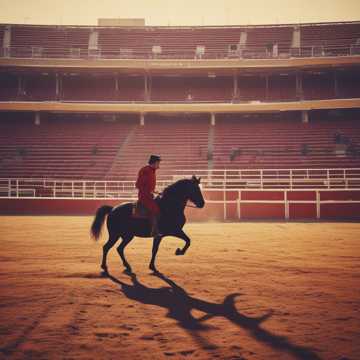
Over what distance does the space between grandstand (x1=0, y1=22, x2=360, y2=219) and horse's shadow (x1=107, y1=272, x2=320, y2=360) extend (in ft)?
51.3

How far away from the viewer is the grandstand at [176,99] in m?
22.8

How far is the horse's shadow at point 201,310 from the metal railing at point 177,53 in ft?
77.8

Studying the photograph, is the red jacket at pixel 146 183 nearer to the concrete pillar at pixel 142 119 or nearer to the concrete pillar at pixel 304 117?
the concrete pillar at pixel 142 119

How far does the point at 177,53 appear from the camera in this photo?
1145 inches

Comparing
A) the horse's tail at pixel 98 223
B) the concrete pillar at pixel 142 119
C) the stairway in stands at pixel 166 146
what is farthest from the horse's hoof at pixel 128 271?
the concrete pillar at pixel 142 119

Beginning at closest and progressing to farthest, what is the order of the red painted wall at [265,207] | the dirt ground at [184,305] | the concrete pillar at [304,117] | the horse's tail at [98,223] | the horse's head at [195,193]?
1. the dirt ground at [184,305]
2. the horse's head at [195,193]
3. the horse's tail at [98,223]
4. the red painted wall at [265,207]
5. the concrete pillar at [304,117]

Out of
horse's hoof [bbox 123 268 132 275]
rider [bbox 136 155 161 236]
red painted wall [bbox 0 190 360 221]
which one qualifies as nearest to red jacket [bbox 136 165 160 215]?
rider [bbox 136 155 161 236]

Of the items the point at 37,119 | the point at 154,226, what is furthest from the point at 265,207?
the point at 37,119

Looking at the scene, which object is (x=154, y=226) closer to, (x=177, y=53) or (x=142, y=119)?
(x=142, y=119)

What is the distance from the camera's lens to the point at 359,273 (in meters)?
5.98

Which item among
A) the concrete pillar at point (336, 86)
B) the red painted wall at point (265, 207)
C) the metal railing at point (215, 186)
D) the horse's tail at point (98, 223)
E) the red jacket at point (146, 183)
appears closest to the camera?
the red jacket at point (146, 183)

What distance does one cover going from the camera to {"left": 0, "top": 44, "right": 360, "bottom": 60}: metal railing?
26.2 m

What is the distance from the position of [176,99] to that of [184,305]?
24531 millimetres

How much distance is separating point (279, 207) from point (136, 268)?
11718 mm
